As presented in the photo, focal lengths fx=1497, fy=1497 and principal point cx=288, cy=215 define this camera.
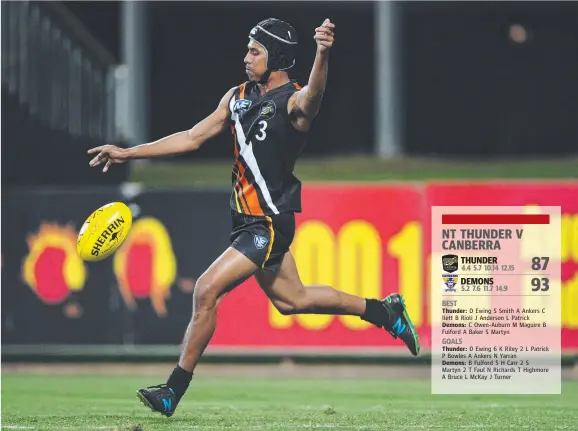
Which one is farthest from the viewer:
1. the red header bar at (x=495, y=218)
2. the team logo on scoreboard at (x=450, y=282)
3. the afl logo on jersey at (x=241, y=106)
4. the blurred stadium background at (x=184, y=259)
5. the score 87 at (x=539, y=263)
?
the score 87 at (x=539, y=263)

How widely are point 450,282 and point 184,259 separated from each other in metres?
3.64

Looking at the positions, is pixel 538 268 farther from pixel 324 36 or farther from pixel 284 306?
pixel 324 36

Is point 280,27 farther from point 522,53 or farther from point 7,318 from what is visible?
point 522,53

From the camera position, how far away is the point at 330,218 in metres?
15.5

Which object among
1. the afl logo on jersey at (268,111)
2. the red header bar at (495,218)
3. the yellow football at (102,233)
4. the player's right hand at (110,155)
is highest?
the afl logo on jersey at (268,111)

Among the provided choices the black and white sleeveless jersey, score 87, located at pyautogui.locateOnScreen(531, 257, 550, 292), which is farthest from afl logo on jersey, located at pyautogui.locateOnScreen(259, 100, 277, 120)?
score 87, located at pyautogui.locateOnScreen(531, 257, 550, 292)

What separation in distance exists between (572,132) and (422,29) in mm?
3175

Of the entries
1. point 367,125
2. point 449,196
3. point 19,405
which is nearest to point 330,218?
point 449,196

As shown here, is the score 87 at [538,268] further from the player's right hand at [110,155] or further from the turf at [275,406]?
the player's right hand at [110,155]

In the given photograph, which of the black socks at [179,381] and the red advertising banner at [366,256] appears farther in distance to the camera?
the red advertising banner at [366,256]

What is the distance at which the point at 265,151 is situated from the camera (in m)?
10.2

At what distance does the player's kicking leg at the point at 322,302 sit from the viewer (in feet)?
34.2

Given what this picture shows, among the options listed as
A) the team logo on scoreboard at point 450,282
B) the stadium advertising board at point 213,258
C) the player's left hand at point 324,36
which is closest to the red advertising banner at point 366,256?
the stadium advertising board at point 213,258

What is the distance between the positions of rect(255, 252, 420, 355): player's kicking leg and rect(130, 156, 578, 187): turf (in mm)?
9587
